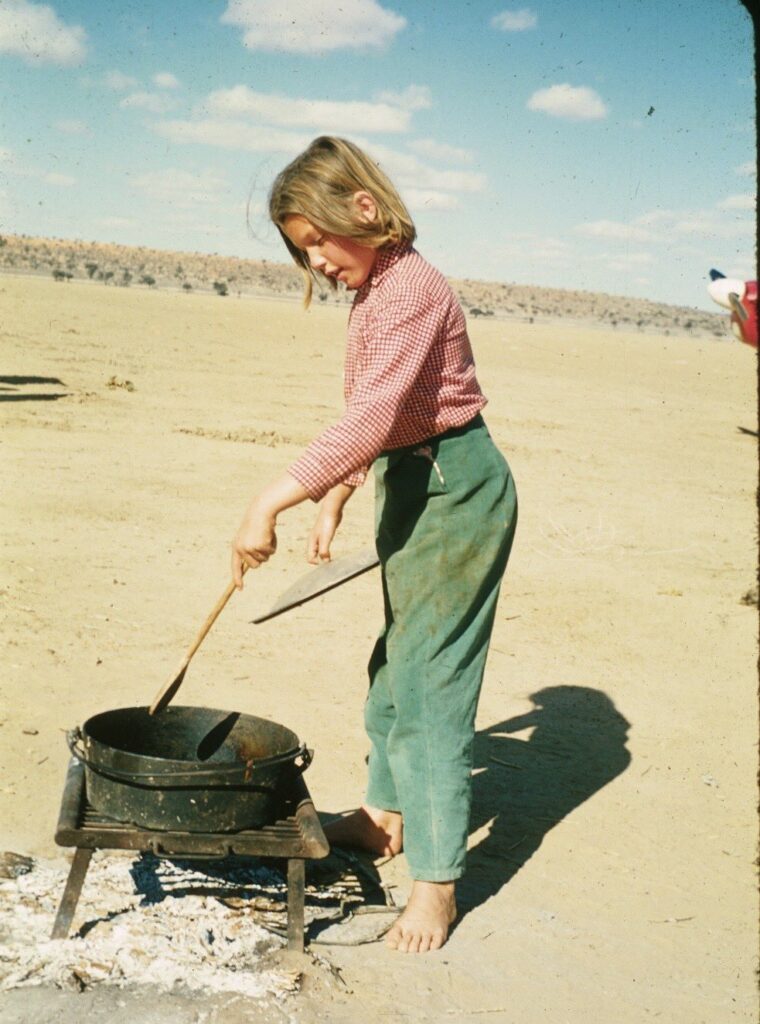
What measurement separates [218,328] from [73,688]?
22222mm

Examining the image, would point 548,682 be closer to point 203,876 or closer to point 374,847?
point 374,847

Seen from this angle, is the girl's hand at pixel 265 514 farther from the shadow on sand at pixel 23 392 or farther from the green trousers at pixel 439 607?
the shadow on sand at pixel 23 392

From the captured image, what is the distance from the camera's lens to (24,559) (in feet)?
20.9

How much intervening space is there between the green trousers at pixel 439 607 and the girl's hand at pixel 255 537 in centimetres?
Result: 51

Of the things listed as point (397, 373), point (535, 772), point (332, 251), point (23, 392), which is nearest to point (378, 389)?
point (397, 373)

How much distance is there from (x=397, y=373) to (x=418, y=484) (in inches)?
15.7

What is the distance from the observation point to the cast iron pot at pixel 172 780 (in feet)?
9.21

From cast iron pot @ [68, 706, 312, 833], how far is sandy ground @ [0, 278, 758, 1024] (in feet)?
1.39

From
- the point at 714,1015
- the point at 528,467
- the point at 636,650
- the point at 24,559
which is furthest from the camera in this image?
Result: the point at 528,467

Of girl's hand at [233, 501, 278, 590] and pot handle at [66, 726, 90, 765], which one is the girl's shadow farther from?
girl's hand at [233, 501, 278, 590]

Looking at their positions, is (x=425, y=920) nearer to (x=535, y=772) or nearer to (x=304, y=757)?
(x=304, y=757)

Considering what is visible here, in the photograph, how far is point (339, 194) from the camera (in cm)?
290

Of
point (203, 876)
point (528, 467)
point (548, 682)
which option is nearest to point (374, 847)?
point (203, 876)

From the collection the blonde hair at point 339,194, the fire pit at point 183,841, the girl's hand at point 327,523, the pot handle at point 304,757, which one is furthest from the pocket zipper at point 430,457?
the fire pit at point 183,841
